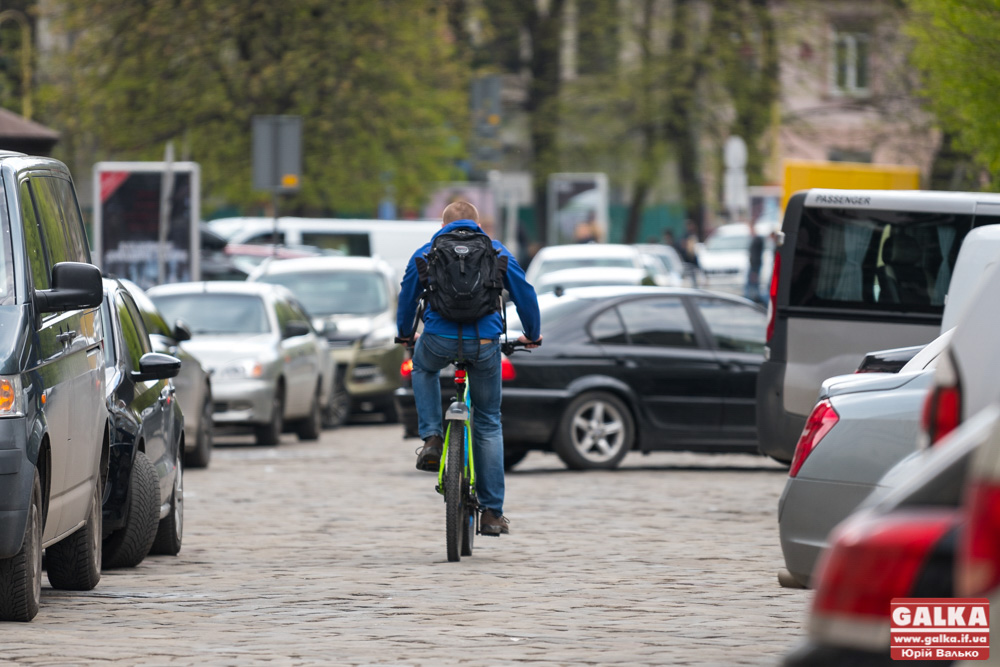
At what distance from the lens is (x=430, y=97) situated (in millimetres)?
41688

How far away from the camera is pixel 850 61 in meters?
49.8

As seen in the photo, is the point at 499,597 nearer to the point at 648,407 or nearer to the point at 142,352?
the point at 142,352

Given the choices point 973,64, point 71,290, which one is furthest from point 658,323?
point 71,290

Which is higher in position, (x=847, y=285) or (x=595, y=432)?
(x=847, y=285)

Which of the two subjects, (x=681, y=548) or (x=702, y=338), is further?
(x=702, y=338)

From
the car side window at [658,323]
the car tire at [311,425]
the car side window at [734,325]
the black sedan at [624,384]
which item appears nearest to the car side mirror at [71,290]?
the black sedan at [624,384]

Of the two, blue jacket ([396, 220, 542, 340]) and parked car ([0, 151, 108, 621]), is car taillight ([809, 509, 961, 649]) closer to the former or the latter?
parked car ([0, 151, 108, 621])

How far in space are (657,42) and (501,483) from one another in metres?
40.2

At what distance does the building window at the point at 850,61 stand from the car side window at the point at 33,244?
3967cm

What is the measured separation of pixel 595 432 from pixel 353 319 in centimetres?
717

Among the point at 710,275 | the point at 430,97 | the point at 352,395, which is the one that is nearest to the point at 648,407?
the point at 352,395

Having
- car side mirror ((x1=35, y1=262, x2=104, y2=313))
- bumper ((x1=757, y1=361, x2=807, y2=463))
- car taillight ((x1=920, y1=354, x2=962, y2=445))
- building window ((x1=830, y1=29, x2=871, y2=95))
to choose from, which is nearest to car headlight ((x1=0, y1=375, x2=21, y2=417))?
car side mirror ((x1=35, y1=262, x2=104, y2=313))

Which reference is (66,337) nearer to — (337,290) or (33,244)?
(33,244)

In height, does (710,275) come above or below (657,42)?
below
